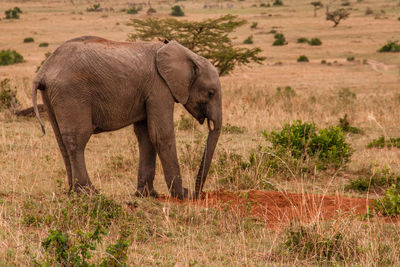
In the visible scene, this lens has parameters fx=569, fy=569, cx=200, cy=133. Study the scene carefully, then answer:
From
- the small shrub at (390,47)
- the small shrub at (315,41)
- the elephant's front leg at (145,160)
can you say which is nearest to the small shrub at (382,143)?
the elephant's front leg at (145,160)

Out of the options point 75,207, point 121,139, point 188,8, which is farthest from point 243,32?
point 75,207

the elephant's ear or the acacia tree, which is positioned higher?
the elephant's ear

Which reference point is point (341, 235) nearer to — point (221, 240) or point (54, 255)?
point (221, 240)

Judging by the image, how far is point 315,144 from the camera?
958 cm

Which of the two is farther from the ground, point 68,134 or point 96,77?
point 96,77

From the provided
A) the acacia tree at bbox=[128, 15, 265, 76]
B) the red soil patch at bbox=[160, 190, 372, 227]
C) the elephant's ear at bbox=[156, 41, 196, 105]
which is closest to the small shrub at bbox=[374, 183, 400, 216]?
the red soil patch at bbox=[160, 190, 372, 227]

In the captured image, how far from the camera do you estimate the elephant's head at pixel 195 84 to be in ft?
23.0

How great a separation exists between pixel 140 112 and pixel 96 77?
31.1 inches

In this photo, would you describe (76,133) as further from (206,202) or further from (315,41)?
(315,41)

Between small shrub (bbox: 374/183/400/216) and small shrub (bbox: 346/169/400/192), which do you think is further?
small shrub (bbox: 346/169/400/192)

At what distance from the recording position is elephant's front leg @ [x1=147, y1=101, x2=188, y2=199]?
6961 millimetres

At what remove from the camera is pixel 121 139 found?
11.5 metres

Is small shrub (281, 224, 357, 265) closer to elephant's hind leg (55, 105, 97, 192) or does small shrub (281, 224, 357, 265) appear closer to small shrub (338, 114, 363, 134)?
elephant's hind leg (55, 105, 97, 192)

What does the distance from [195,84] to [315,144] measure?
315 centimetres
